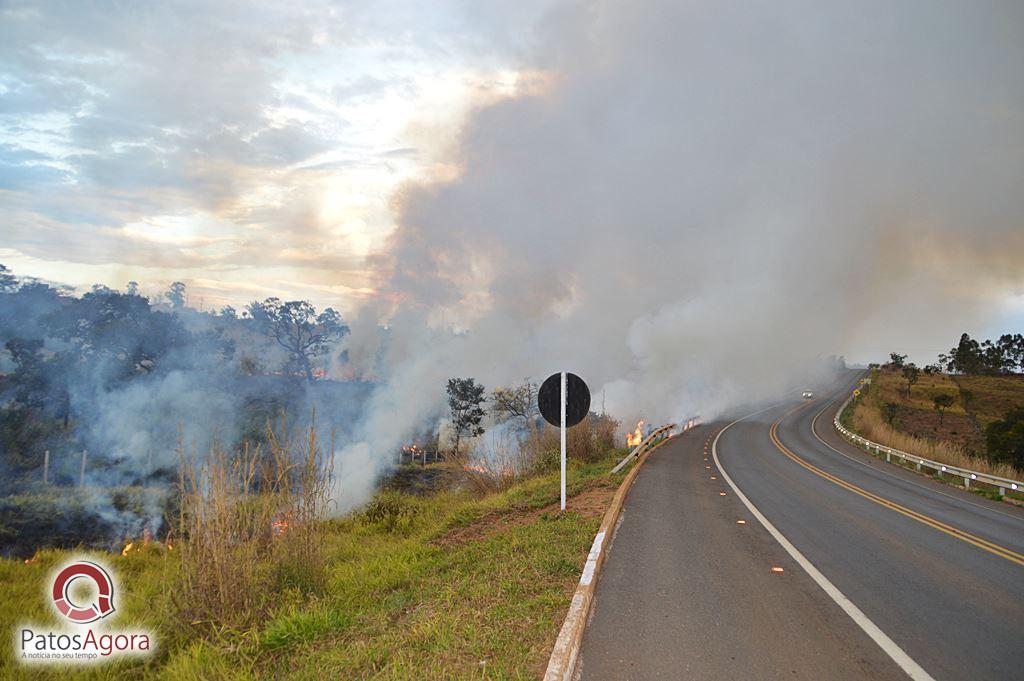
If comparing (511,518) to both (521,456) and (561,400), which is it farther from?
(521,456)

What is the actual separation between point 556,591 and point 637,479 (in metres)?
9.55

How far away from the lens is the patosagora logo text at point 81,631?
5.68 meters

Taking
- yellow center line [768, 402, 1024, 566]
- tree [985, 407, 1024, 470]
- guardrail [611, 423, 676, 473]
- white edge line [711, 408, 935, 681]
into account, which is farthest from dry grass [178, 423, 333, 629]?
tree [985, 407, 1024, 470]

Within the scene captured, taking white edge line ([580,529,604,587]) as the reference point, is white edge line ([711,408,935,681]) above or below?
below

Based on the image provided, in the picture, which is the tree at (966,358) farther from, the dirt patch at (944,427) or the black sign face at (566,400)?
the black sign face at (566,400)

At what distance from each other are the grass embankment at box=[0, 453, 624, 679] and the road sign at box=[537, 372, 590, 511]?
1.69 metres

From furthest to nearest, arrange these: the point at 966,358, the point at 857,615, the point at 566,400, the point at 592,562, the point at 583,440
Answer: the point at 966,358 → the point at 583,440 → the point at 566,400 → the point at 592,562 → the point at 857,615

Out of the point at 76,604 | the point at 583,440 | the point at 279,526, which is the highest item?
the point at 583,440

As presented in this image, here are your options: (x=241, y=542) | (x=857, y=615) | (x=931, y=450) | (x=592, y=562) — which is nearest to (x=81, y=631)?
(x=241, y=542)

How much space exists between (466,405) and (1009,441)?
32394mm

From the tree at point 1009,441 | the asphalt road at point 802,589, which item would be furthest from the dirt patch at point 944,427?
the asphalt road at point 802,589

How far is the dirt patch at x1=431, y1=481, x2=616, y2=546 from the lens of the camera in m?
9.84

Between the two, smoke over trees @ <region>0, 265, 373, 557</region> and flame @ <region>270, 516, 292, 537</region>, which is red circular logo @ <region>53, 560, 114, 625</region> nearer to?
flame @ <region>270, 516, 292, 537</region>

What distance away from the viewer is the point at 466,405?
45.4 m
